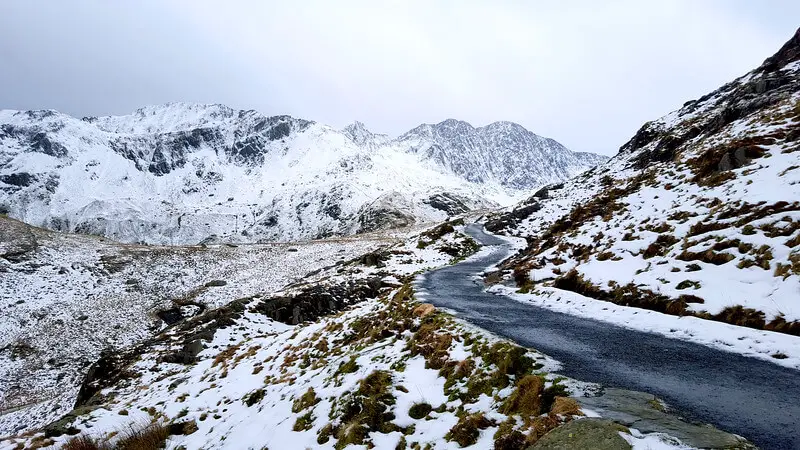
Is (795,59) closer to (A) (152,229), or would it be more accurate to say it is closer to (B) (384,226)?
(B) (384,226)

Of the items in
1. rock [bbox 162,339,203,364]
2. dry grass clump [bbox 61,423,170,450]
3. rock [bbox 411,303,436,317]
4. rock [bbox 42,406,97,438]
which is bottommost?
rock [bbox 162,339,203,364]

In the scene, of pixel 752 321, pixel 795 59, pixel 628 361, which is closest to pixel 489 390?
pixel 628 361

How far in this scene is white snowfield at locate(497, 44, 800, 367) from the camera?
1134 centimetres

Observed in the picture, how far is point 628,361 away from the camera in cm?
980

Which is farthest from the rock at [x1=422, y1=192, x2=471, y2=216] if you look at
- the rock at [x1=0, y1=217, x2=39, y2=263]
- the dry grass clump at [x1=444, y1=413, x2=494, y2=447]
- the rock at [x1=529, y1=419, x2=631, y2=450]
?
the rock at [x1=529, y1=419, x2=631, y2=450]

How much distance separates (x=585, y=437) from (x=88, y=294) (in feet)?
168

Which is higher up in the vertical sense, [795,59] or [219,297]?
[795,59]

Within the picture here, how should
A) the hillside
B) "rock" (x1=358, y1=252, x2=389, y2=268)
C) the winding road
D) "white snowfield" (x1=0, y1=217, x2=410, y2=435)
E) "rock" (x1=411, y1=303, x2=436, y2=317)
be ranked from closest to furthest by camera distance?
the winding road < the hillside < "rock" (x1=411, y1=303, x2=436, y2=317) < "white snowfield" (x1=0, y1=217, x2=410, y2=435) < "rock" (x1=358, y1=252, x2=389, y2=268)

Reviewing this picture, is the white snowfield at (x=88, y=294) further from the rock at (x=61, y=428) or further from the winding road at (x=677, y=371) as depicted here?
the winding road at (x=677, y=371)

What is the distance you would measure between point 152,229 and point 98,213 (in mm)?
23765

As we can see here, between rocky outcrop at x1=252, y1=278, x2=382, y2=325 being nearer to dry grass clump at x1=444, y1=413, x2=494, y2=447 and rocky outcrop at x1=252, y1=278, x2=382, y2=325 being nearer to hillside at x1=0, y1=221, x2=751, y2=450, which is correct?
hillside at x1=0, y1=221, x2=751, y2=450

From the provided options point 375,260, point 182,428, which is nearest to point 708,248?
point 182,428

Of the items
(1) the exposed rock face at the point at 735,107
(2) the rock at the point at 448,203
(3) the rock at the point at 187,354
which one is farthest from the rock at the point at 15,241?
(2) the rock at the point at 448,203

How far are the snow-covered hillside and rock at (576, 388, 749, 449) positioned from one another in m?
5.14
